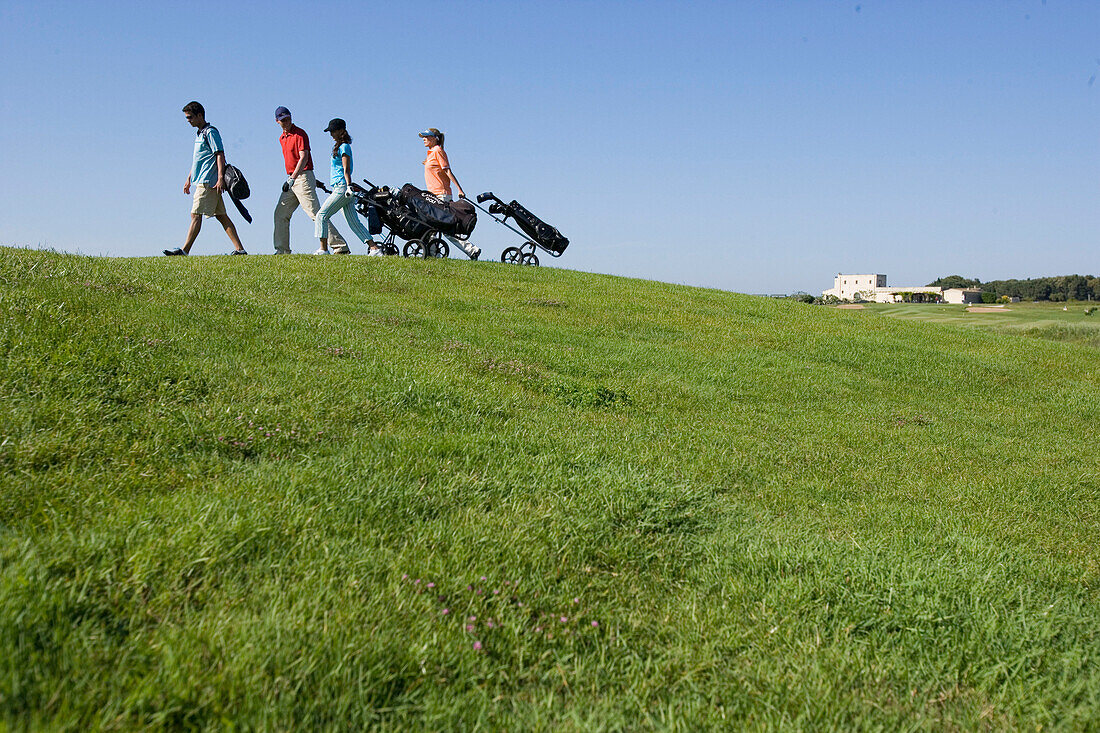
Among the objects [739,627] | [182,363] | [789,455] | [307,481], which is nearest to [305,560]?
[307,481]

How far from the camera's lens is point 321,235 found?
1639 centimetres

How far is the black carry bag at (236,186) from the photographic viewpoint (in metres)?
14.6

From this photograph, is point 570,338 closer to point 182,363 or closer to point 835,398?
point 835,398

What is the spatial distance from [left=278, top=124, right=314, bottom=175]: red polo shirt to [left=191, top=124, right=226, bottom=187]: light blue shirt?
1676 mm

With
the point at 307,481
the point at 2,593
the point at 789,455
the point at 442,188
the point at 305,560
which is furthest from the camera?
the point at 442,188

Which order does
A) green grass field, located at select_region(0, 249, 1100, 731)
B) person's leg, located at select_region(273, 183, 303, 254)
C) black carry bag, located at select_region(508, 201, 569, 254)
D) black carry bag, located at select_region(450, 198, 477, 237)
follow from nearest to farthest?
green grass field, located at select_region(0, 249, 1100, 731) < person's leg, located at select_region(273, 183, 303, 254) < black carry bag, located at select_region(450, 198, 477, 237) < black carry bag, located at select_region(508, 201, 569, 254)

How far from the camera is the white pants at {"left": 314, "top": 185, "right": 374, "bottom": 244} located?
16016mm

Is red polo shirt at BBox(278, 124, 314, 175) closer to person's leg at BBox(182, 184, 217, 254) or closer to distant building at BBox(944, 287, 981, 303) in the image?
person's leg at BBox(182, 184, 217, 254)

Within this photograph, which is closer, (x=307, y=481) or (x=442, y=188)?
(x=307, y=481)

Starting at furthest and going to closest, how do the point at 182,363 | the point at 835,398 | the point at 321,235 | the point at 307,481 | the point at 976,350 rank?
the point at 321,235 → the point at 976,350 → the point at 835,398 → the point at 182,363 → the point at 307,481

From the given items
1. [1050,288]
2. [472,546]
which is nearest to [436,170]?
[472,546]

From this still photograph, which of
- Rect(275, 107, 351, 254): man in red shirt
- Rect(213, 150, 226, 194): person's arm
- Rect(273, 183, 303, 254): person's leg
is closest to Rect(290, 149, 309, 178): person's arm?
Rect(275, 107, 351, 254): man in red shirt

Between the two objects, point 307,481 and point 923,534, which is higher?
point 307,481

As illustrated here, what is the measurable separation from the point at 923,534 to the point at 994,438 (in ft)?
13.4
